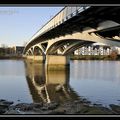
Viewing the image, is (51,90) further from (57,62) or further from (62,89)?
(57,62)

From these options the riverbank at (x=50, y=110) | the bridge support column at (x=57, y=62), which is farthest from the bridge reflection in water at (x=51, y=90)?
the riverbank at (x=50, y=110)

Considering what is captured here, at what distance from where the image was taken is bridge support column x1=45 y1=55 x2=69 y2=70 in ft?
114

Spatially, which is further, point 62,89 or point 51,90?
point 62,89

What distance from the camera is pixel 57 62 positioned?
35.5 metres

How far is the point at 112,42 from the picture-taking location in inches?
559

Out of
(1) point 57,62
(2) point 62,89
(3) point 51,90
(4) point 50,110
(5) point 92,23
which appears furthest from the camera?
(1) point 57,62

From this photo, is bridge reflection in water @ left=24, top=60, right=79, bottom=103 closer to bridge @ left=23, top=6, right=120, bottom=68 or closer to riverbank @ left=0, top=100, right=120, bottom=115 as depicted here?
bridge @ left=23, top=6, right=120, bottom=68

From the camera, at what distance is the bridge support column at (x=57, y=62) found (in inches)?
1364

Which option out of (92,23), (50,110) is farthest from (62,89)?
(50,110)

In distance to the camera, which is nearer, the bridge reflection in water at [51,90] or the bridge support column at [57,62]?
the bridge reflection in water at [51,90]

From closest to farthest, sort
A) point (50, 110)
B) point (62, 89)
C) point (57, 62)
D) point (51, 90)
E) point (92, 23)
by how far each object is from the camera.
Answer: point (50, 110), point (92, 23), point (51, 90), point (62, 89), point (57, 62)

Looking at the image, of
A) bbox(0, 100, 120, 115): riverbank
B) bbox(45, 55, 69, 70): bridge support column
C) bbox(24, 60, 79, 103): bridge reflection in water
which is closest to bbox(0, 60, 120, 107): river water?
bbox(24, 60, 79, 103): bridge reflection in water

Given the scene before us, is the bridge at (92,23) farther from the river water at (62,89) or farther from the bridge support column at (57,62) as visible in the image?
the bridge support column at (57,62)
